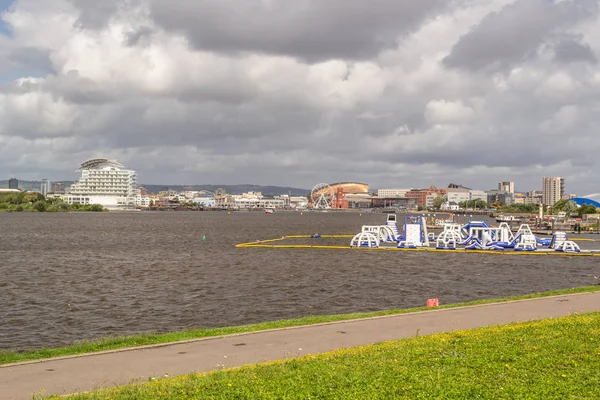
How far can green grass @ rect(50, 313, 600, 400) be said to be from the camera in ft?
34.1

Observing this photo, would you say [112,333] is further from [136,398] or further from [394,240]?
[394,240]

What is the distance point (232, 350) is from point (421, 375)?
573cm

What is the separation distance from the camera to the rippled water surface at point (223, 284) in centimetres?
2742

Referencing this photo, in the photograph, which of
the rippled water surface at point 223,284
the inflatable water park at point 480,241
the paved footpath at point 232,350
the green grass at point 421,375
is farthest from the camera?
the inflatable water park at point 480,241

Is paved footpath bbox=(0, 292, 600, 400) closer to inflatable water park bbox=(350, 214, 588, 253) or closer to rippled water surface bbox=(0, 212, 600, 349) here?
rippled water surface bbox=(0, 212, 600, 349)

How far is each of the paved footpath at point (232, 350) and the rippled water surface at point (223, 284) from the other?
9.11 m

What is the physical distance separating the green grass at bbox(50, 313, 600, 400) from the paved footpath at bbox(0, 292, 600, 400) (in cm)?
138

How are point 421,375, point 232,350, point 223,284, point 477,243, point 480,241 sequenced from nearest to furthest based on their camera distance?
1. point 421,375
2. point 232,350
3. point 223,284
4. point 477,243
5. point 480,241

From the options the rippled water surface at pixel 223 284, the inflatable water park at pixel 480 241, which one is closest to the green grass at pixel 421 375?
the rippled water surface at pixel 223 284

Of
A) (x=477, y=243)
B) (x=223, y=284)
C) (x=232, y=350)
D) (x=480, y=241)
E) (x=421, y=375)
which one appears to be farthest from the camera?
(x=480, y=241)

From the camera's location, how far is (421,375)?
1143 centimetres

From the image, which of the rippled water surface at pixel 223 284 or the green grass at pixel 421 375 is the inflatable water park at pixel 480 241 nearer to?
the rippled water surface at pixel 223 284

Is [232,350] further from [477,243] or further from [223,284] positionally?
[477,243]

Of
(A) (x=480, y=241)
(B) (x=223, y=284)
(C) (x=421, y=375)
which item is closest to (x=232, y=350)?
(C) (x=421, y=375)
